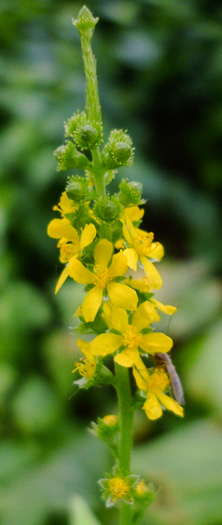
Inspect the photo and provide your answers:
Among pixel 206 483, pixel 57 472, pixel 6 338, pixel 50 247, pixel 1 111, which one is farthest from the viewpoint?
pixel 1 111

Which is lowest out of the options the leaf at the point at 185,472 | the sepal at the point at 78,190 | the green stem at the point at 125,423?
the leaf at the point at 185,472

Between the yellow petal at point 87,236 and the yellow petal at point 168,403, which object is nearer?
the yellow petal at point 87,236

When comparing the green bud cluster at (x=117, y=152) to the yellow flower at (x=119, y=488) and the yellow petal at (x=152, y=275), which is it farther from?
the yellow flower at (x=119, y=488)

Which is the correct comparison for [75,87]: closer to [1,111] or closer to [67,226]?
[1,111]

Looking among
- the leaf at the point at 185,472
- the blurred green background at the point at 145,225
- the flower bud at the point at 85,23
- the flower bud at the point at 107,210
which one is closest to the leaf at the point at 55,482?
the blurred green background at the point at 145,225

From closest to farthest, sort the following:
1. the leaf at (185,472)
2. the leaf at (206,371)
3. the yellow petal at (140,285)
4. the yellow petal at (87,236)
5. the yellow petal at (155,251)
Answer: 1. the yellow petal at (87,236)
2. the yellow petal at (140,285)
3. the yellow petal at (155,251)
4. the leaf at (185,472)
5. the leaf at (206,371)

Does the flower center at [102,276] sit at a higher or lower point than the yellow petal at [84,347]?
higher

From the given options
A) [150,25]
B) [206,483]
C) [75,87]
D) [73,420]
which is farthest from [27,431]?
[150,25]
